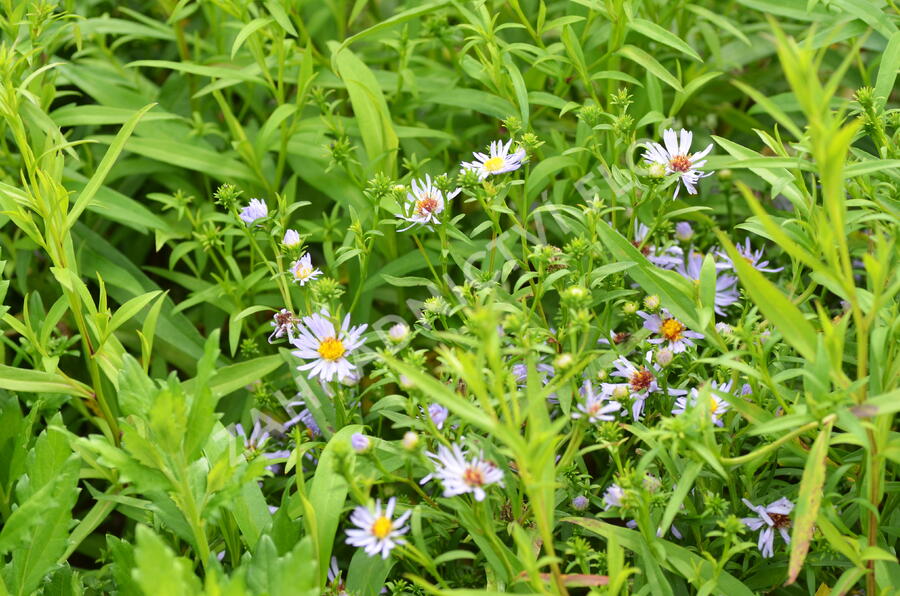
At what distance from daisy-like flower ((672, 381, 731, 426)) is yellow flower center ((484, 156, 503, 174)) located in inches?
13.2

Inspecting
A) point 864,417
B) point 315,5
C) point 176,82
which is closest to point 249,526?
point 864,417

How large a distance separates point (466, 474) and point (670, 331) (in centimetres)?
36

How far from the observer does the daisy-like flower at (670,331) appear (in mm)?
1088

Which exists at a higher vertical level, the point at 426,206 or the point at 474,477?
the point at 426,206

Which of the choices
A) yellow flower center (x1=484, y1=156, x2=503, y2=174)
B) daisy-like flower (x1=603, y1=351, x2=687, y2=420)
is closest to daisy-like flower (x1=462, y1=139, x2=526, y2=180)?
yellow flower center (x1=484, y1=156, x2=503, y2=174)

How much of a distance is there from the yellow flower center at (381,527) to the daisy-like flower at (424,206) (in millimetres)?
383

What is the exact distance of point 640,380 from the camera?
1.09m

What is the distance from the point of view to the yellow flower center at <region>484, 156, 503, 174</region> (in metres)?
1.16

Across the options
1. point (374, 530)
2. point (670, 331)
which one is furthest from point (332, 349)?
point (670, 331)

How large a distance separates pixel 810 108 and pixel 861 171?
266 mm

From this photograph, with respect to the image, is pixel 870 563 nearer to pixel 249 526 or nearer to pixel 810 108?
pixel 810 108

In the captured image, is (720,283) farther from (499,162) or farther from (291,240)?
(291,240)

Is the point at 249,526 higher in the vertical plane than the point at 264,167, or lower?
lower

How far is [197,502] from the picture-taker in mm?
962
